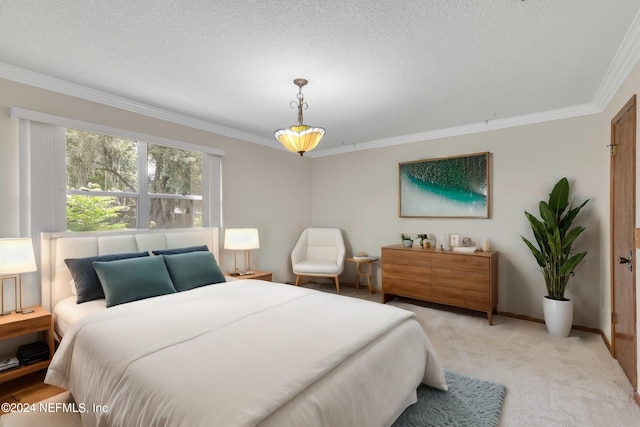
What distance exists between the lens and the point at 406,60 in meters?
2.37

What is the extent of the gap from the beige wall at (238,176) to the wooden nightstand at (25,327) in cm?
36

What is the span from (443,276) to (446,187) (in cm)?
125

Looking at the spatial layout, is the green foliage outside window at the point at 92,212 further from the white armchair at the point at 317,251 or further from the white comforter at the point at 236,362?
the white armchair at the point at 317,251

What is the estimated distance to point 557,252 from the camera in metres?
3.11

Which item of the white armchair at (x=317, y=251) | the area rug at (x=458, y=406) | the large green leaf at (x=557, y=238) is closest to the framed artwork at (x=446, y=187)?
the large green leaf at (x=557, y=238)

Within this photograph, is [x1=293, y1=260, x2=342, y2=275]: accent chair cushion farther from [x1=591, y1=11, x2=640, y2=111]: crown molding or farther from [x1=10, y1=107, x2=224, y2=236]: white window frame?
[x1=591, y1=11, x2=640, y2=111]: crown molding

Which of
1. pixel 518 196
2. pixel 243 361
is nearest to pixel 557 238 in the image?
pixel 518 196

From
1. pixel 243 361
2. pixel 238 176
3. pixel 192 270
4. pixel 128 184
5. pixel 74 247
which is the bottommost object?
pixel 243 361

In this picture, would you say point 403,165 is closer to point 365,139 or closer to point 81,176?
point 365,139

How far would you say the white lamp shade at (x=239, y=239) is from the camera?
385 cm

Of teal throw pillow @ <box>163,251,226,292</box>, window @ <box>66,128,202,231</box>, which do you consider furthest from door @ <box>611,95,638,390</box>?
window @ <box>66,128,202,231</box>

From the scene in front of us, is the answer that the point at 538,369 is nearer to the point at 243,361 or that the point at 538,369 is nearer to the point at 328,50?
the point at 243,361

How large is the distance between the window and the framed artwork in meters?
2.97

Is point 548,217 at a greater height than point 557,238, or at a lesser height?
greater
